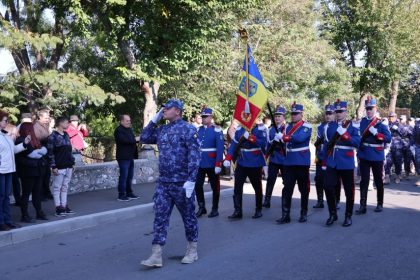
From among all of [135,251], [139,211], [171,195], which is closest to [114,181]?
[139,211]

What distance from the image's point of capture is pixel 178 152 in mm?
5820

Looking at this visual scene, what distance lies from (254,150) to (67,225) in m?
3.33

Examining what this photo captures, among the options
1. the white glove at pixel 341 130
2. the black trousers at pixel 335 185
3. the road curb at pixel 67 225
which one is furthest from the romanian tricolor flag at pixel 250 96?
the road curb at pixel 67 225

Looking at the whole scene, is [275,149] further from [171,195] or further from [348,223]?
[171,195]

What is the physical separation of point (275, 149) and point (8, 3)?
13.4 m

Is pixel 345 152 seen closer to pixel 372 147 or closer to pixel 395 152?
pixel 372 147

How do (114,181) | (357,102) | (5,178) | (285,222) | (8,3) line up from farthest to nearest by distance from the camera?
1. (357,102)
2. (8,3)
3. (114,181)
4. (285,222)
5. (5,178)

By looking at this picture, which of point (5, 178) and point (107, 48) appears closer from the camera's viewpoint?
point (5, 178)

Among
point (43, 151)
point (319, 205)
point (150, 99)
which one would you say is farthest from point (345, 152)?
point (150, 99)

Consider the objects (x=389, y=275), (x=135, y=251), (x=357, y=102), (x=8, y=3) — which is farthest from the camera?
(x=357, y=102)

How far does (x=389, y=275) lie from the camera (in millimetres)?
5465

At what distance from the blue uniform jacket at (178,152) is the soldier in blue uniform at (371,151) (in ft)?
14.9

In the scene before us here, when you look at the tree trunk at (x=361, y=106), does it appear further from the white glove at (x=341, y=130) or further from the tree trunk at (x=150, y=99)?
the white glove at (x=341, y=130)

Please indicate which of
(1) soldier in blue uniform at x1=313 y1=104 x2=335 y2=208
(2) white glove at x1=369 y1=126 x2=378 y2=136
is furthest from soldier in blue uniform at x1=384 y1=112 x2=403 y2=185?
(2) white glove at x1=369 y1=126 x2=378 y2=136
